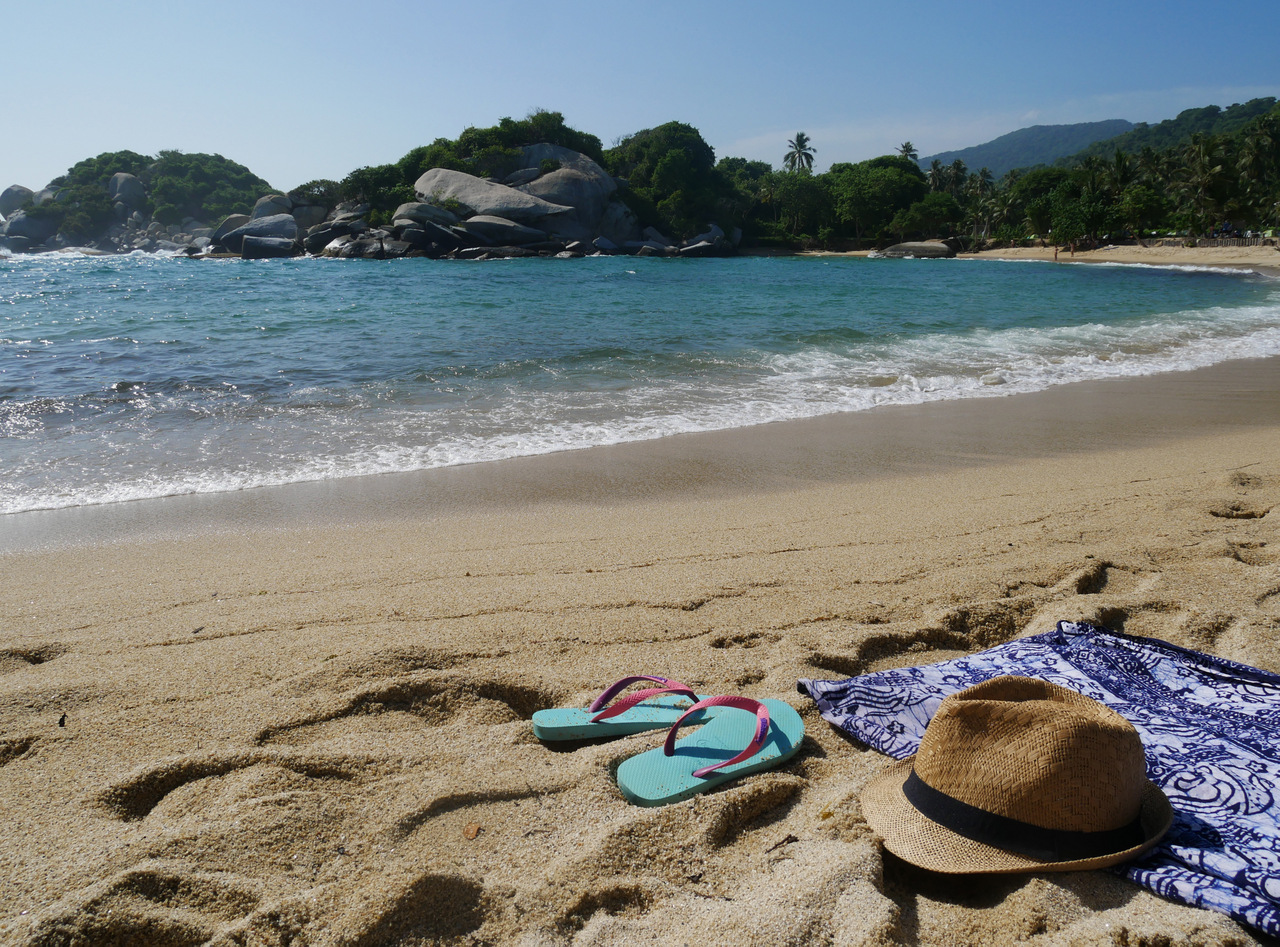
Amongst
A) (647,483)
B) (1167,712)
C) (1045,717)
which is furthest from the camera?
(647,483)

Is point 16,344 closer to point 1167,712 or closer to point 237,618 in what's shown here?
point 237,618

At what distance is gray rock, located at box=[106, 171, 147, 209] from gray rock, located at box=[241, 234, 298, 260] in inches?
1653

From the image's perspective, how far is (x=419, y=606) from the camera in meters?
3.22

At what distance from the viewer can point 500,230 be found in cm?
5384

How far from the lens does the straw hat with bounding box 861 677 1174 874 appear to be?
1.54 m

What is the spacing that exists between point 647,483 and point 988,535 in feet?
7.59

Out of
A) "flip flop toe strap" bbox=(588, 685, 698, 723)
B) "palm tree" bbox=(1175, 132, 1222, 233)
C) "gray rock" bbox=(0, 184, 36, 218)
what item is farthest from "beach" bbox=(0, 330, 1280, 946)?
"gray rock" bbox=(0, 184, 36, 218)

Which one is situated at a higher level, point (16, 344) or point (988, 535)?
point (16, 344)

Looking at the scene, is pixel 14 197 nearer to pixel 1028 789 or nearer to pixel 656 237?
pixel 656 237

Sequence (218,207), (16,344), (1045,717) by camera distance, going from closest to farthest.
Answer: (1045,717) < (16,344) < (218,207)

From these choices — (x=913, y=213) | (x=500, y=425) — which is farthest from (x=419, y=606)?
(x=913, y=213)

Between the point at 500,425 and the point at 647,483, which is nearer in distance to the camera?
the point at 647,483

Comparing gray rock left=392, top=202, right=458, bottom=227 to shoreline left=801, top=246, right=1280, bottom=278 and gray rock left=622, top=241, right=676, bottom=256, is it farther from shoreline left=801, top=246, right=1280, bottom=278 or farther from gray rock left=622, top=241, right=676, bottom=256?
shoreline left=801, top=246, right=1280, bottom=278

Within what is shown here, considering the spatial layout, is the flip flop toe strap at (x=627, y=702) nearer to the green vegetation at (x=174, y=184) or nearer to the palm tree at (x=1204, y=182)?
the palm tree at (x=1204, y=182)
